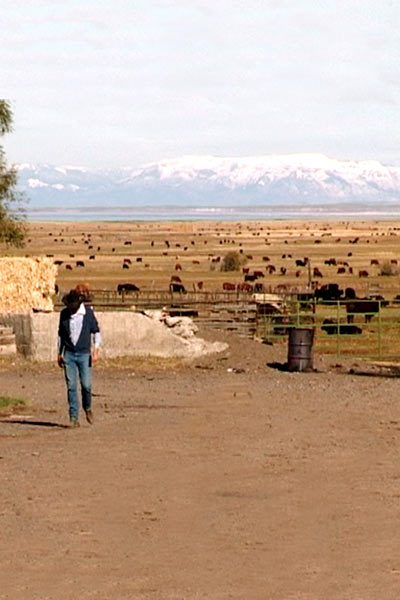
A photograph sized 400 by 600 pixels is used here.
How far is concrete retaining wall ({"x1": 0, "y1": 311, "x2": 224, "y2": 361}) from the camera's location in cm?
2803

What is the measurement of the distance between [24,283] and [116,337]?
30.0 feet

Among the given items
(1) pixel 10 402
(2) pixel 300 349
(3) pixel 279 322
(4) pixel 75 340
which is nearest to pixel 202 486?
(4) pixel 75 340

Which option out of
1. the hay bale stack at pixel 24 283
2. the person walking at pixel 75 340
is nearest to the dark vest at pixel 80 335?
the person walking at pixel 75 340

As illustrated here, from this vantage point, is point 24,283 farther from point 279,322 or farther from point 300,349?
A: point 300,349

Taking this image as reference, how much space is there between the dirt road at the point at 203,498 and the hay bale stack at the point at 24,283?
14.4 meters

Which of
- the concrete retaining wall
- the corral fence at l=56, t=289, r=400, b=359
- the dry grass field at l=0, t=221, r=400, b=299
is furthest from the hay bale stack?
the dry grass field at l=0, t=221, r=400, b=299

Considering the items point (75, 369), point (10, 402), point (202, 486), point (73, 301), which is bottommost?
point (10, 402)

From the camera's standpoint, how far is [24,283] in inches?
1459

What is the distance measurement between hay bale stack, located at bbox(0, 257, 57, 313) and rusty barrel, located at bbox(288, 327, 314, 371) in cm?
1116

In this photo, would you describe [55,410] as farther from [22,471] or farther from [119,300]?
[119,300]

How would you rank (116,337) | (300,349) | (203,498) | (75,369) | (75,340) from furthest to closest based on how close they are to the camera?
1. (116,337)
2. (300,349)
3. (75,369)
4. (75,340)
5. (203,498)

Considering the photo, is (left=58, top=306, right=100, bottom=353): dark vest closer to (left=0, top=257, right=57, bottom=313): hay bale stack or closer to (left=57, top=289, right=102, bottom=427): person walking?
(left=57, top=289, right=102, bottom=427): person walking

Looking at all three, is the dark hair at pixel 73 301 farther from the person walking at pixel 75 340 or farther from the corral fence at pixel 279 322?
the corral fence at pixel 279 322

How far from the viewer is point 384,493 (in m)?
12.6
